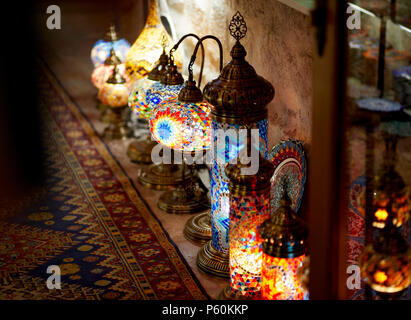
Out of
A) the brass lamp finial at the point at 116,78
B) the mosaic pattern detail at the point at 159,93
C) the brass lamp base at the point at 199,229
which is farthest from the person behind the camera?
the brass lamp finial at the point at 116,78

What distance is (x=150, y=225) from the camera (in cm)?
429

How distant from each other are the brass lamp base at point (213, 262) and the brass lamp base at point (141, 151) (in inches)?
61.4

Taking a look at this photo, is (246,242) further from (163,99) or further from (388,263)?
(163,99)

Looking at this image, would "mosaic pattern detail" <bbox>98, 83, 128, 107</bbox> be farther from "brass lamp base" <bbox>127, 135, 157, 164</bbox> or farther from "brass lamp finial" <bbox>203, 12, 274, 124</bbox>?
"brass lamp finial" <bbox>203, 12, 274, 124</bbox>

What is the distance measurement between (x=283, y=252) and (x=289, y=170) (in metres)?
0.80

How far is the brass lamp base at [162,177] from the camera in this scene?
4797mm

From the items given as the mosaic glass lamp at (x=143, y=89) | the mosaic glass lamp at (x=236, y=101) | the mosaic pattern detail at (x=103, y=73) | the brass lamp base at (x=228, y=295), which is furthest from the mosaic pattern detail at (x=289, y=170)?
the mosaic pattern detail at (x=103, y=73)

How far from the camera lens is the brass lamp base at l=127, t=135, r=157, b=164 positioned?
17.1 feet

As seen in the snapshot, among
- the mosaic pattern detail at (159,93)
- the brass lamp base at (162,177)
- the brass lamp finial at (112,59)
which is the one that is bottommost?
the brass lamp base at (162,177)

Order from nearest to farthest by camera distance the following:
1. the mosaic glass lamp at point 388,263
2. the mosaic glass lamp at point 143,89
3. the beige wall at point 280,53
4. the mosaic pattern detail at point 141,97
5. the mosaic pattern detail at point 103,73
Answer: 1. the mosaic glass lamp at point 388,263
2. the beige wall at point 280,53
3. the mosaic glass lamp at point 143,89
4. the mosaic pattern detail at point 141,97
5. the mosaic pattern detail at point 103,73

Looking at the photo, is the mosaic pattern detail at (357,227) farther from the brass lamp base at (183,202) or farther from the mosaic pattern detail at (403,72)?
the brass lamp base at (183,202)

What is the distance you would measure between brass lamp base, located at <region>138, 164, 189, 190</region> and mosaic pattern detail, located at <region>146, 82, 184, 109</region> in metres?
0.74
